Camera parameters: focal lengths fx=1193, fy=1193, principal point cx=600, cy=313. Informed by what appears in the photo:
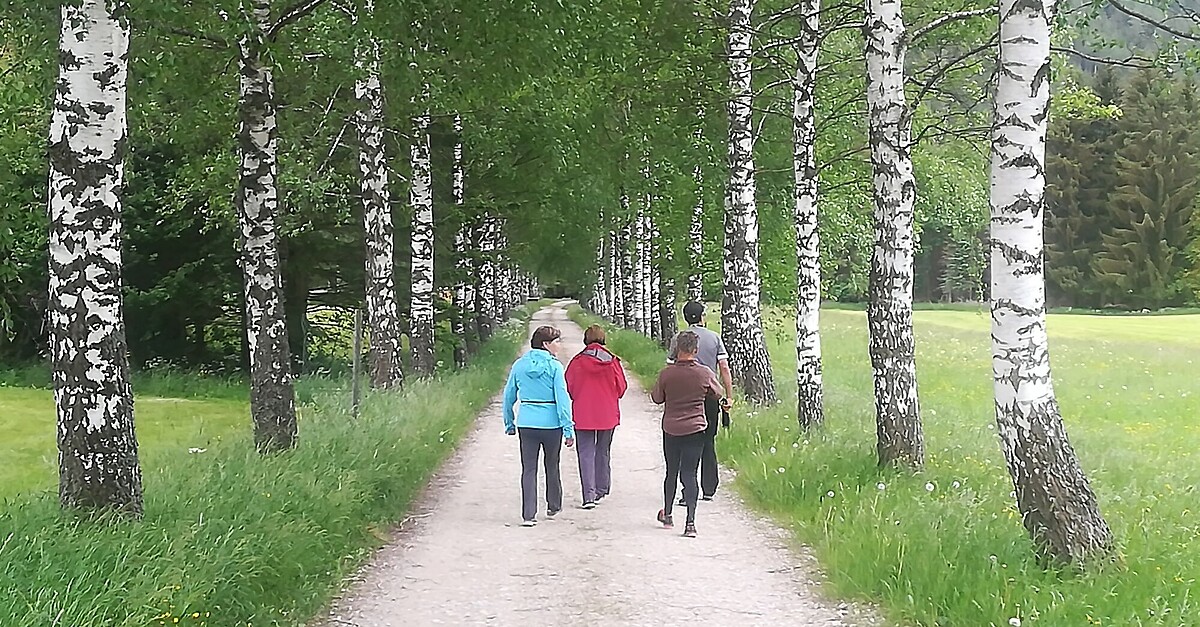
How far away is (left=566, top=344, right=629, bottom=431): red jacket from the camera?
444 inches

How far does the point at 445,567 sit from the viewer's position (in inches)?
336

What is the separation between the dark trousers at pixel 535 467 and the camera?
10.5m

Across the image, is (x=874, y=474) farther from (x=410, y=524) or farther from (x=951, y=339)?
(x=951, y=339)

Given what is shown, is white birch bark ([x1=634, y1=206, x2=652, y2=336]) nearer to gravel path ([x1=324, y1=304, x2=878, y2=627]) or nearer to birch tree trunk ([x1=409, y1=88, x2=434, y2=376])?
birch tree trunk ([x1=409, y1=88, x2=434, y2=376])

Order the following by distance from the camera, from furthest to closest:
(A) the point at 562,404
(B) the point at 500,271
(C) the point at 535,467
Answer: (B) the point at 500,271
(A) the point at 562,404
(C) the point at 535,467

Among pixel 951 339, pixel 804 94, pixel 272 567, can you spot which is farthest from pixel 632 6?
pixel 951 339

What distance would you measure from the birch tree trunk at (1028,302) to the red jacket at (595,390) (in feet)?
15.2

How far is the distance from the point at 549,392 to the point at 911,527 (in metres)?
3.72

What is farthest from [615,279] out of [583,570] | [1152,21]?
[1152,21]

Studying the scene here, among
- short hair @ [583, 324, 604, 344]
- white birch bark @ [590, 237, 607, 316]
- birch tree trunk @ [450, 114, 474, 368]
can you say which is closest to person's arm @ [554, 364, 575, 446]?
short hair @ [583, 324, 604, 344]

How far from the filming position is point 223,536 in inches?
270

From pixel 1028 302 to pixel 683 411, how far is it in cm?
354

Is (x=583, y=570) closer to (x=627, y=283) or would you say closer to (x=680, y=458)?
(x=680, y=458)

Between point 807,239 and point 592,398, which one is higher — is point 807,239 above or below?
above
